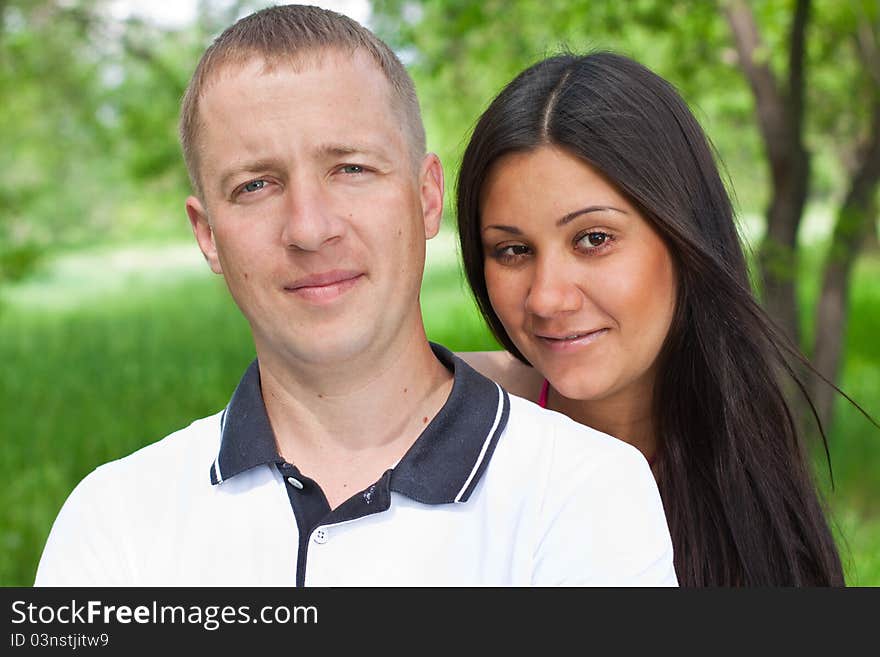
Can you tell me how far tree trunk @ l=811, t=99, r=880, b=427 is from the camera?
229 inches

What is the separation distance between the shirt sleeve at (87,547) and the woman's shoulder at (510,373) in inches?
55.9

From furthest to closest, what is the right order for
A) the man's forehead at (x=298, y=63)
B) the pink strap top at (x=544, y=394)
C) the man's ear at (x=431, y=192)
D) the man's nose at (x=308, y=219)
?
the pink strap top at (x=544, y=394) → the man's ear at (x=431, y=192) → the man's forehead at (x=298, y=63) → the man's nose at (x=308, y=219)

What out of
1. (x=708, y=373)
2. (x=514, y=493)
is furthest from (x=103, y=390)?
(x=514, y=493)

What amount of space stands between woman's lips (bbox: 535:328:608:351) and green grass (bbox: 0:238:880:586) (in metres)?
0.93

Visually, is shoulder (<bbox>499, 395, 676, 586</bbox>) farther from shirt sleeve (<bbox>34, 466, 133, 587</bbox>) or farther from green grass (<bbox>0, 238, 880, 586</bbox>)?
green grass (<bbox>0, 238, 880, 586</bbox>)

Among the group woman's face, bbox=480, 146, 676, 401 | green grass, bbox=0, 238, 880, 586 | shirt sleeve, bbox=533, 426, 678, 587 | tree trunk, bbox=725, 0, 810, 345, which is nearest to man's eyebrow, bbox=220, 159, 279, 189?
shirt sleeve, bbox=533, 426, 678, 587

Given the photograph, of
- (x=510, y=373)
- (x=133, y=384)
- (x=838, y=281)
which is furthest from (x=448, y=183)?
(x=133, y=384)

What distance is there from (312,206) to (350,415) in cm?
36

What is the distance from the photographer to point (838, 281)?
648 centimetres

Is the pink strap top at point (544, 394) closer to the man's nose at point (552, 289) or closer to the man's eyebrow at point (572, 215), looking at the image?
the man's nose at point (552, 289)

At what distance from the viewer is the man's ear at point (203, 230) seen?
192 cm

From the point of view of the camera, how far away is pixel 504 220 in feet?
8.06

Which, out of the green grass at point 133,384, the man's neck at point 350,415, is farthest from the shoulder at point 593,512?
the green grass at point 133,384

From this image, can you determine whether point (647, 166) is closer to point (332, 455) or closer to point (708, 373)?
point (708, 373)
